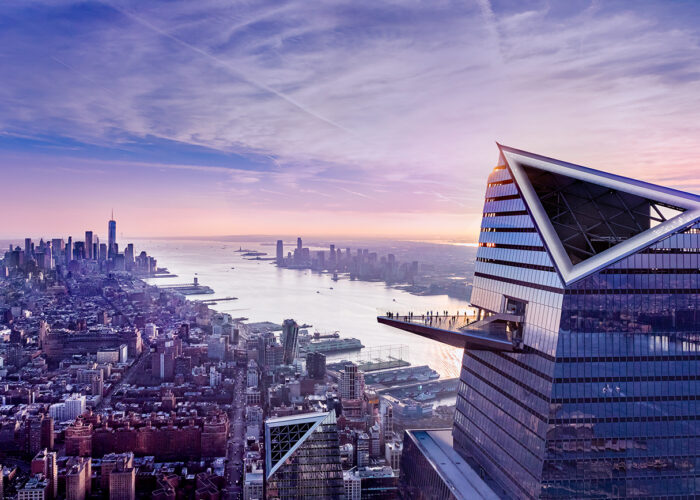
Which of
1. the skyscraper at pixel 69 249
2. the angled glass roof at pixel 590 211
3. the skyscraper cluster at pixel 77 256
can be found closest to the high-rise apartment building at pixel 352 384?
the angled glass roof at pixel 590 211

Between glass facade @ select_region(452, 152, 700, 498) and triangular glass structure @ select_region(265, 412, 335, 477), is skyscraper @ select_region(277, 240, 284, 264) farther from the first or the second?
glass facade @ select_region(452, 152, 700, 498)

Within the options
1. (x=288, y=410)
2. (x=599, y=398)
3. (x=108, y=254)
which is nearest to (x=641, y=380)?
(x=599, y=398)

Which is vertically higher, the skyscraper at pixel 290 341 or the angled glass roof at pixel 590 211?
the angled glass roof at pixel 590 211

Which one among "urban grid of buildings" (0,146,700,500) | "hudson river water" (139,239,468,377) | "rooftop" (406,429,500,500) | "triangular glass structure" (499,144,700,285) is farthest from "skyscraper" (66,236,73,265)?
"triangular glass structure" (499,144,700,285)

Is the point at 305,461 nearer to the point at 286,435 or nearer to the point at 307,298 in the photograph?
the point at 286,435

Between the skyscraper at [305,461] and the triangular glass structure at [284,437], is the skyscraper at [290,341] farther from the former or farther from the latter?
the skyscraper at [305,461]

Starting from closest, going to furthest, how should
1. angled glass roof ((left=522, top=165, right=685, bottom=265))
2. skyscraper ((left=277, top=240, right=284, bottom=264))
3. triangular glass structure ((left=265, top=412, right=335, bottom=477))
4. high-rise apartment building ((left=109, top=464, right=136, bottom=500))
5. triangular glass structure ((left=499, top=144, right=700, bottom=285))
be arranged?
triangular glass structure ((left=499, top=144, right=700, bottom=285))
angled glass roof ((left=522, top=165, right=685, bottom=265))
triangular glass structure ((left=265, top=412, right=335, bottom=477))
high-rise apartment building ((left=109, top=464, right=136, bottom=500))
skyscraper ((left=277, top=240, right=284, bottom=264))
